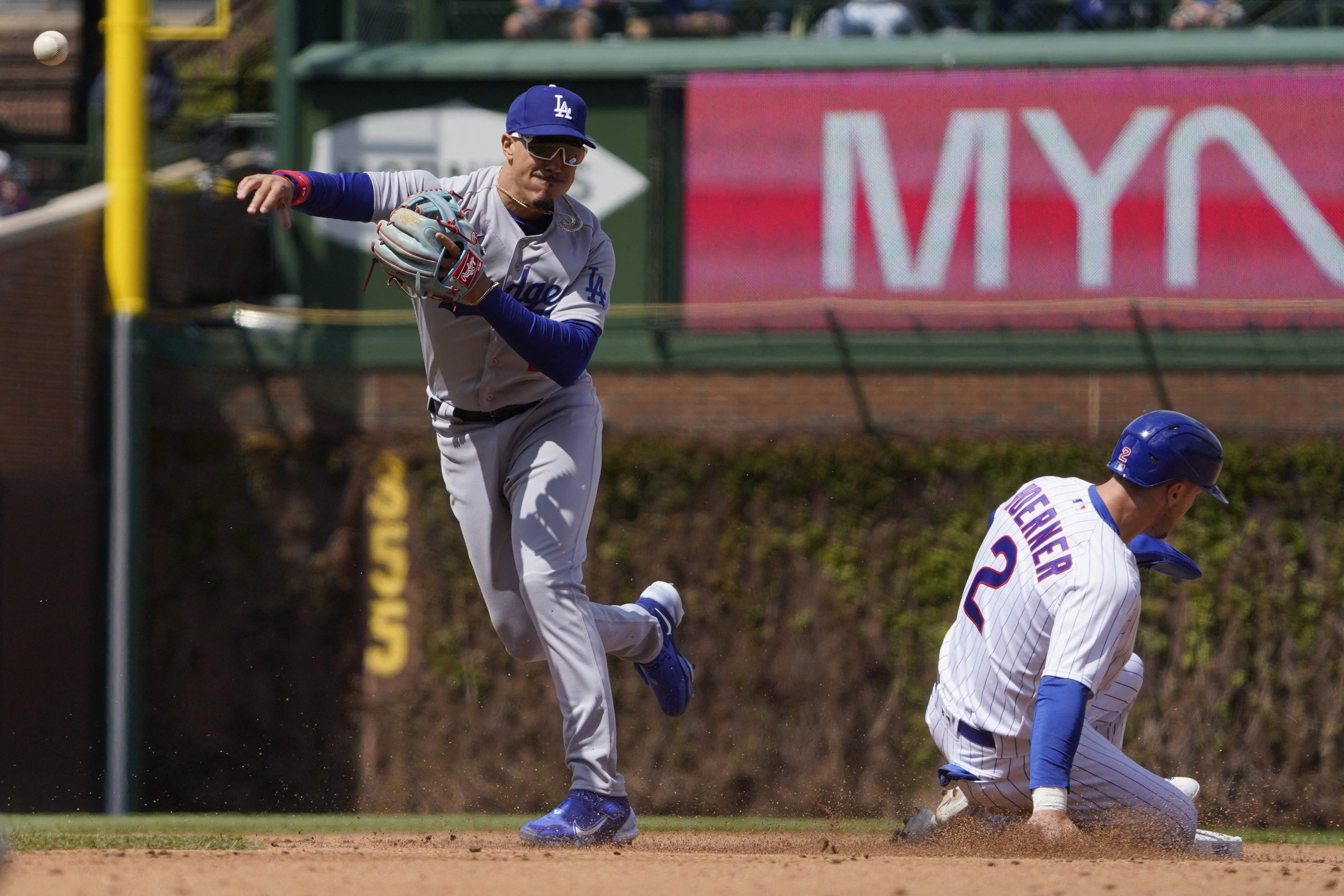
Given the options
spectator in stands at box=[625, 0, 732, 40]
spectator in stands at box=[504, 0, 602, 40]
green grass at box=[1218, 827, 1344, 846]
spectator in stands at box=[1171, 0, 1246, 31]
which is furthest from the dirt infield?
spectator in stands at box=[504, 0, 602, 40]

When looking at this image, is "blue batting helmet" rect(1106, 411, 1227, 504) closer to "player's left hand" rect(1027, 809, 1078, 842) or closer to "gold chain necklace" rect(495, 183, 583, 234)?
"player's left hand" rect(1027, 809, 1078, 842)

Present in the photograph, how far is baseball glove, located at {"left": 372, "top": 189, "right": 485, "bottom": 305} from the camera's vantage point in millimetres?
4242

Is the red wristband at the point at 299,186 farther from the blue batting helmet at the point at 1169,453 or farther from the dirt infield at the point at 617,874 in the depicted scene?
the blue batting helmet at the point at 1169,453

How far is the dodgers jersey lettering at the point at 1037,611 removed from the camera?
14.3 feet

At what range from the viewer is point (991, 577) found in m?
4.73

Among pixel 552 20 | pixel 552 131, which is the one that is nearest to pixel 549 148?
pixel 552 131

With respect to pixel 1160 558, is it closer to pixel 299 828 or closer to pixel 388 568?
pixel 299 828

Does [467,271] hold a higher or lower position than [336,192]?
lower

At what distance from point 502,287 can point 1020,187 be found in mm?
6051

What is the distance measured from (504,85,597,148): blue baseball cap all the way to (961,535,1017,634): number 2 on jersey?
1.66 m

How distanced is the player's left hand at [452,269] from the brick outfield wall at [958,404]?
5191mm

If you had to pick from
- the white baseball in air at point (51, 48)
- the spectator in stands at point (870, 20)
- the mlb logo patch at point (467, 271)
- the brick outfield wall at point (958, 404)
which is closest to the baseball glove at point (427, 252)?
the mlb logo patch at point (467, 271)

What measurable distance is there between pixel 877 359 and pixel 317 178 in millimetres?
5405

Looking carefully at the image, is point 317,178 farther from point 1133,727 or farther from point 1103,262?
point 1103,262
